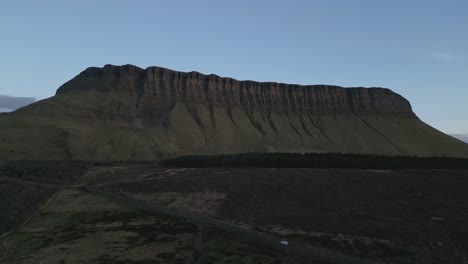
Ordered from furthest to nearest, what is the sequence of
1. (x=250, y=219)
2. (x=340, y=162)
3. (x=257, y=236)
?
(x=340, y=162) < (x=250, y=219) < (x=257, y=236)

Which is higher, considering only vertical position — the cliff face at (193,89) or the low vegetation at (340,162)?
the cliff face at (193,89)

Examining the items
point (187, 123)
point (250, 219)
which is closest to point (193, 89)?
point (187, 123)

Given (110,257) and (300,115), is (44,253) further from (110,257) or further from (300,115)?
(300,115)

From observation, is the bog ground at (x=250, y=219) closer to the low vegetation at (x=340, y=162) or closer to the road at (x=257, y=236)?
the road at (x=257, y=236)

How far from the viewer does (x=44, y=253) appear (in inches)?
1259

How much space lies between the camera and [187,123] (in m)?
163

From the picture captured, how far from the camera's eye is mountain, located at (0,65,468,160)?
133750 millimetres

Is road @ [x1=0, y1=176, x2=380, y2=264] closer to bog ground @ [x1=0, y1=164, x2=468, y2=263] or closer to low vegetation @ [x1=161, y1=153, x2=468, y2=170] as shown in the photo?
bog ground @ [x1=0, y1=164, x2=468, y2=263]

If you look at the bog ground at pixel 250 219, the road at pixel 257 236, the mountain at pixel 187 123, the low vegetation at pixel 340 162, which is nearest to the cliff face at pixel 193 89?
the mountain at pixel 187 123

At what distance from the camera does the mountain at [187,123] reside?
5266 inches

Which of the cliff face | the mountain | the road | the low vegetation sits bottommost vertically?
the road

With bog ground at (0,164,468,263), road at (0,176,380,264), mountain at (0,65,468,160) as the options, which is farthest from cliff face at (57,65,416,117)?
road at (0,176,380,264)

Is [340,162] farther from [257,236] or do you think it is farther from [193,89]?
[193,89]

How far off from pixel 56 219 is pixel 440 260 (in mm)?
35272
